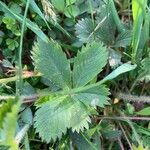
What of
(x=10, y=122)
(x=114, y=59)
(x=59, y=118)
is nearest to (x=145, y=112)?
(x=114, y=59)

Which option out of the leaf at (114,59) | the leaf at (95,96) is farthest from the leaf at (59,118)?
the leaf at (114,59)

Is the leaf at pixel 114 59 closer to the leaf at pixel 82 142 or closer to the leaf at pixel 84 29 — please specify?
the leaf at pixel 84 29

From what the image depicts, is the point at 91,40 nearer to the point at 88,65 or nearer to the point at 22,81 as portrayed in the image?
the point at 88,65

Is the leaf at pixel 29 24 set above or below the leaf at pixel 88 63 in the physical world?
above

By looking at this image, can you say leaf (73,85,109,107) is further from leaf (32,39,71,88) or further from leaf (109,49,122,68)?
leaf (109,49,122,68)

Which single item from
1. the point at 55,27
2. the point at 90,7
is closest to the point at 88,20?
the point at 90,7

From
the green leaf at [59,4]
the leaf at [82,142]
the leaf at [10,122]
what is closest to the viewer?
the leaf at [10,122]

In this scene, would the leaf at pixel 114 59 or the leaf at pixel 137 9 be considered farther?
the leaf at pixel 114 59

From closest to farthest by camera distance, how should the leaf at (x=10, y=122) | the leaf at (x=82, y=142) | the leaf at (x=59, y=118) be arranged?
Result: the leaf at (x=10, y=122), the leaf at (x=59, y=118), the leaf at (x=82, y=142)
